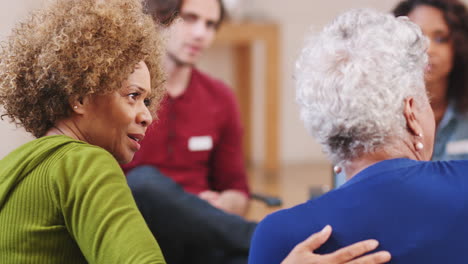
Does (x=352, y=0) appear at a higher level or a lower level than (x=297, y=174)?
higher

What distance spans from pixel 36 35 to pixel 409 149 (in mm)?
718

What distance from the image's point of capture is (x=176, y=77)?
2.57 m

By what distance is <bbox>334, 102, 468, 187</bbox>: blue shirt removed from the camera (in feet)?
7.80

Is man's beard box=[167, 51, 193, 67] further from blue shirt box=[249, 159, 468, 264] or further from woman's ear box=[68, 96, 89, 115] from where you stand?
blue shirt box=[249, 159, 468, 264]

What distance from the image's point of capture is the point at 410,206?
105 cm

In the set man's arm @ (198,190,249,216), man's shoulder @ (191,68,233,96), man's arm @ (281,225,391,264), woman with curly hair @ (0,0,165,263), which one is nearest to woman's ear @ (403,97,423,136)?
man's arm @ (281,225,391,264)

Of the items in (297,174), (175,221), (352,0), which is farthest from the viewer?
(352,0)

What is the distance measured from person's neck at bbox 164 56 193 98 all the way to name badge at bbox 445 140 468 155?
1.08m

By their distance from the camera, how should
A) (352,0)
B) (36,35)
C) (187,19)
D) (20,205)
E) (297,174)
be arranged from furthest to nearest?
(352,0) → (297,174) → (187,19) → (36,35) → (20,205)

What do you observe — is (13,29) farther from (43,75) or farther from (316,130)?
(316,130)

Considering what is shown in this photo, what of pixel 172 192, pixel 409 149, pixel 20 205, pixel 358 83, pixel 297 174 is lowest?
pixel 297 174

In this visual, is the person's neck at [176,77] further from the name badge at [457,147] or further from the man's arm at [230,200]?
the name badge at [457,147]

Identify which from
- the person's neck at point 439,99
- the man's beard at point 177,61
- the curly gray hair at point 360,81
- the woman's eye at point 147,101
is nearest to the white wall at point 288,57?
the man's beard at point 177,61

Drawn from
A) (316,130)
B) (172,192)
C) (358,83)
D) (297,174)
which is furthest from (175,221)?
(297,174)
